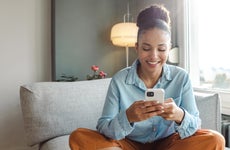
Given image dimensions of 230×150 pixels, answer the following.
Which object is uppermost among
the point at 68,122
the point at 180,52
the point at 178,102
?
the point at 180,52

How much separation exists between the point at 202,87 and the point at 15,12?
5.69 feet

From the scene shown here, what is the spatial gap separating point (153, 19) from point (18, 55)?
172cm

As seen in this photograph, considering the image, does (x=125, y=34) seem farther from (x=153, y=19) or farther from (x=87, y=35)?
(x=153, y=19)

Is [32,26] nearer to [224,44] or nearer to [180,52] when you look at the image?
[180,52]

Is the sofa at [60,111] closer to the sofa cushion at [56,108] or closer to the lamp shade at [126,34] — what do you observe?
the sofa cushion at [56,108]

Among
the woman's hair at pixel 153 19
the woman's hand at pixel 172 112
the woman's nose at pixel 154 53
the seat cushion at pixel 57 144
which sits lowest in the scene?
the seat cushion at pixel 57 144

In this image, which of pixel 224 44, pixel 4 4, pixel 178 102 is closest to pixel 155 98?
pixel 178 102

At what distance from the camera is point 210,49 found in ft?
7.07

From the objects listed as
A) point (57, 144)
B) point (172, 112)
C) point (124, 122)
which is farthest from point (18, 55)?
point (172, 112)

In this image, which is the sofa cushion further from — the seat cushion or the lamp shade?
the lamp shade

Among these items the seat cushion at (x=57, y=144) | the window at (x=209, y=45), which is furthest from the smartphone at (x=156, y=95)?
the window at (x=209, y=45)

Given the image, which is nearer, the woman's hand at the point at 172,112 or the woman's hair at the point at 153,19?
the woman's hand at the point at 172,112

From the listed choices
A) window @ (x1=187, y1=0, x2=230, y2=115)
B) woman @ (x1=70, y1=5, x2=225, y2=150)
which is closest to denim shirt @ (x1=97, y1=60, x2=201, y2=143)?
woman @ (x1=70, y1=5, x2=225, y2=150)

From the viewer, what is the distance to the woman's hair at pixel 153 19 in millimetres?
1095
